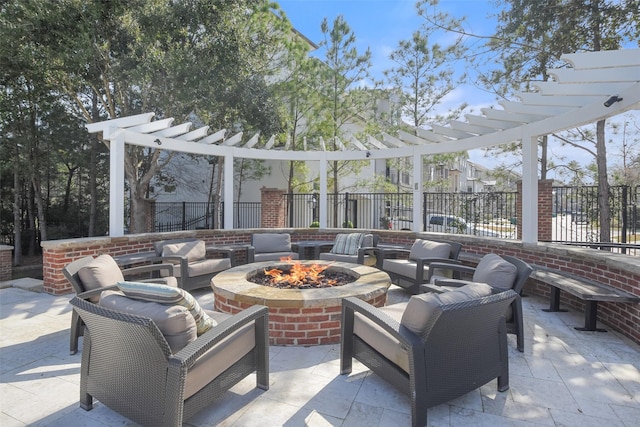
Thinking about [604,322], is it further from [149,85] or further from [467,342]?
[149,85]

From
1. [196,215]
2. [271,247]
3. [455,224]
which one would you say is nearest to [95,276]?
[271,247]

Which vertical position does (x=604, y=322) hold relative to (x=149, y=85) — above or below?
below

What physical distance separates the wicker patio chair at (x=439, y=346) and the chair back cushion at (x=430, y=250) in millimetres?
2899

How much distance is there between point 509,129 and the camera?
578cm

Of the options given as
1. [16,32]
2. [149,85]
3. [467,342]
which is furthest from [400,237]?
[16,32]

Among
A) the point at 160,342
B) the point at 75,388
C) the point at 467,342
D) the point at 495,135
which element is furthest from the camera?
the point at 495,135

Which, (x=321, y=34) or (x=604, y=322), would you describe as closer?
(x=604, y=322)

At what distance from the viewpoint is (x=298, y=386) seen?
8.40 feet

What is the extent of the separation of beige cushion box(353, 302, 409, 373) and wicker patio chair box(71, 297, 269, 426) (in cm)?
84

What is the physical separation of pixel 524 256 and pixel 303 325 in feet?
13.3

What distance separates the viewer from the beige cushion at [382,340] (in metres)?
2.23

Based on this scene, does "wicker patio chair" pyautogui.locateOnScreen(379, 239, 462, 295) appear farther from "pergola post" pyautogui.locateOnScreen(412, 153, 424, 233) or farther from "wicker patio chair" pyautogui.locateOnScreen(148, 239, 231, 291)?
"wicker patio chair" pyautogui.locateOnScreen(148, 239, 231, 291)

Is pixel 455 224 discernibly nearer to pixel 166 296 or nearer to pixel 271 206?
pixel 271 206

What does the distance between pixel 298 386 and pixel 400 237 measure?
553 cm
